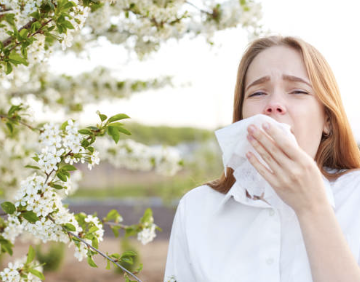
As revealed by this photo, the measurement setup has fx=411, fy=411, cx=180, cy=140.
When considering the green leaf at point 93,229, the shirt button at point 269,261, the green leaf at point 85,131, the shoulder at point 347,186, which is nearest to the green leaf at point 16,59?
the green leaf at point 85,131

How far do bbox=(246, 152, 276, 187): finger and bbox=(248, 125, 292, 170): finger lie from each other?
3 cm

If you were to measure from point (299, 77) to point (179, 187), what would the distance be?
9.62 metres

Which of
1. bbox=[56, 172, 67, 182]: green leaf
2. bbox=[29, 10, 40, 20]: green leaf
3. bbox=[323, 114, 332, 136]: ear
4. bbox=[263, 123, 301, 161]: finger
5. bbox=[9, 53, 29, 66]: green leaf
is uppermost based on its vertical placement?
bbox=[29, 10, 40, 20]: green leaf

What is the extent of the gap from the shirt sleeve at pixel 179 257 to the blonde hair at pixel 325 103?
214 millimetres

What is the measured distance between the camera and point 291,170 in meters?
1.15

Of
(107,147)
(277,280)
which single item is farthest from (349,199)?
(107,147)

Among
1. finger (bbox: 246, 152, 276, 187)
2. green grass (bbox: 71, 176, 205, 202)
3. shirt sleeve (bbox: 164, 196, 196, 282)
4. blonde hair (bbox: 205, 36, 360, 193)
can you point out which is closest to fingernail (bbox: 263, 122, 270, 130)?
finger (bbox: 246, 152, 276, 187)

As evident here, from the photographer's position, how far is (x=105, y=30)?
2.36 m

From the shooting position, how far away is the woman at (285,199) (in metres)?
1.15

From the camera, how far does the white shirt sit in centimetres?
131

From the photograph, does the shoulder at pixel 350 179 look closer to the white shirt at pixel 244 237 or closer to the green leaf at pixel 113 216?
the white shirt at pixel 244 237

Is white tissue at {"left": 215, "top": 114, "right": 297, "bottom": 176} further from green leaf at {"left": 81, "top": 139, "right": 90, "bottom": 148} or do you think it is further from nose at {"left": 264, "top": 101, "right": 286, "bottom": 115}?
green leaf at {"left": 81, "top": 139, "right": 90, "bottom": 148}

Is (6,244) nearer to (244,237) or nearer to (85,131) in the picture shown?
(85,131)

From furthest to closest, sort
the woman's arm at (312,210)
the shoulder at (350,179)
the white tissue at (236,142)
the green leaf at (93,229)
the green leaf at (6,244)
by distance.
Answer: the green leaf at (6,244) → the green leaf at (93,229) → the shoulder at (350,179) → the white tissue at (236,142) → the woman's arm at (312,210)
